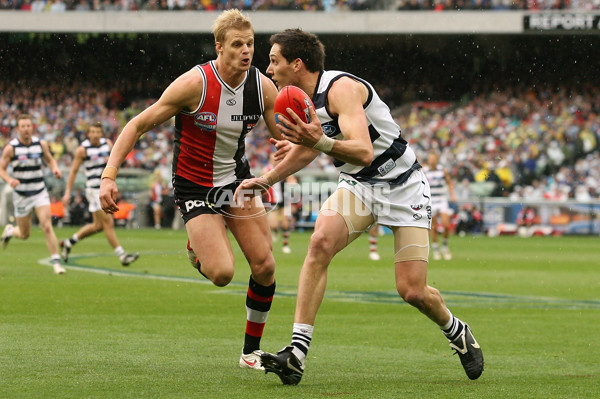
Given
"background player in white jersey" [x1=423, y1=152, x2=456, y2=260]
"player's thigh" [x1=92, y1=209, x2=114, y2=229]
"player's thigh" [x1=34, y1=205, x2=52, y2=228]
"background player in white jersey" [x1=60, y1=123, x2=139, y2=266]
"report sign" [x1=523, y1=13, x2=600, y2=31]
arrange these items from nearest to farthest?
1. "player's thigh" [x1=34, y1=205, x2=52, y2=228]
2. "player's thigh" [x1=92, y1=209, x2=114, y2=229]
3. "background player in white jersey" [x1=60, y1=123, x2=139, y2=266]
4. "background player in white jersey" [x1=423, y1=152, x2=456, y2=260]
5. "report sign" [x1=523, y1=13, x2=600, y2=31]

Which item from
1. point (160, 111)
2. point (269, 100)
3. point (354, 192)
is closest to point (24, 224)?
point (269, 100)

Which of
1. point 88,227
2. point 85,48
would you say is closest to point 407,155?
point 88,227

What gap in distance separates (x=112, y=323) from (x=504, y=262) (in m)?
11.7

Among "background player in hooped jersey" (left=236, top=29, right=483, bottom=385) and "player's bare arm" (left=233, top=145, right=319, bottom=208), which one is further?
"player's bare arm" (left=233, top=145, right=319, bottom=208)

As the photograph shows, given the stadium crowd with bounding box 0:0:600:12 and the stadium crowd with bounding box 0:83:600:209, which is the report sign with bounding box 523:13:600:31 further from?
the stadium crowd with bounding box 0:83:600:209

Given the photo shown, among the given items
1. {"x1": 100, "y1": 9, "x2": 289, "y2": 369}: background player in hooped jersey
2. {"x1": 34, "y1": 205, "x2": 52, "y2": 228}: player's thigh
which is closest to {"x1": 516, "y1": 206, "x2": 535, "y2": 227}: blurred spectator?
{"x1": 34, "y1": 205, "x2": 52, "y2": 228}: player's thigh

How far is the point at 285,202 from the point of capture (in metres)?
27.0

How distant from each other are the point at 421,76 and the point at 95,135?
91.9 feet

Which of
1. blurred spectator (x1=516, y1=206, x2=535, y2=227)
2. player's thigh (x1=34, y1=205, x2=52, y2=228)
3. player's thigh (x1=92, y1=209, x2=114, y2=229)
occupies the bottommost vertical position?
blurred spectator (x1=516, y1=206, x2=535, y2=227)

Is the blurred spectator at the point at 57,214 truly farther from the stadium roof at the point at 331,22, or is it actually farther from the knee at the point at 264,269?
the knee at the point at 264,269

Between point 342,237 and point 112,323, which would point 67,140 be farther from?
point 342,237

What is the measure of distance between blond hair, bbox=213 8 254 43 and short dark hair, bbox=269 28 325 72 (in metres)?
0.59

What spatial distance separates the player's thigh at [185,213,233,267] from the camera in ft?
23.7

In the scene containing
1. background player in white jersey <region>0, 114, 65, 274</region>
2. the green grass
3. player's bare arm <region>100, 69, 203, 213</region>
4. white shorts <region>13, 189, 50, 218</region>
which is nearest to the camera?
the green grass
